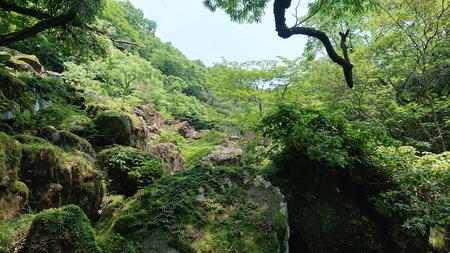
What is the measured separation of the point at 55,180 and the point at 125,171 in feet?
5.92

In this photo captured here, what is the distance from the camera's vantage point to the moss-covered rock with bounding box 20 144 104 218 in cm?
386

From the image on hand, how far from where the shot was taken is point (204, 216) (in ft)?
10.1

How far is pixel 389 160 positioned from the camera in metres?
4.35

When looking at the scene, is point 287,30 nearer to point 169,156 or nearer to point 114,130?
point 114,130

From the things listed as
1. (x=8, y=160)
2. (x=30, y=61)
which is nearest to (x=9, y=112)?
(x=8, y=160)

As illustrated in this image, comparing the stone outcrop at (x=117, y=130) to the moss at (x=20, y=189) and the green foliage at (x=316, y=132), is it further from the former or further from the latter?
the green foliage at (x=316, y=132)

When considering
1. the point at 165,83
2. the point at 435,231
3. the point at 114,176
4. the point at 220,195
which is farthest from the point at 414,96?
the point at 165,83

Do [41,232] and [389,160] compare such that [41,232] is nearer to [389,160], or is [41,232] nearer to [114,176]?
[114,176]

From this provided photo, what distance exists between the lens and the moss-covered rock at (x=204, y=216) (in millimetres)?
2727

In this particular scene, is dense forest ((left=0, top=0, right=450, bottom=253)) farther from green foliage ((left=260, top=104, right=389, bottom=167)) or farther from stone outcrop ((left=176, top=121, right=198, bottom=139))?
stone outcrop ((left=176, top=121, right=198, bottom=139))

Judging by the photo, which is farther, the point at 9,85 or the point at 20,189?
the point at 9,85

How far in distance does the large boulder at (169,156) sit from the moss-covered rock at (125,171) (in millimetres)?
3202

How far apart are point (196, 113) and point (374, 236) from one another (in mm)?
16489

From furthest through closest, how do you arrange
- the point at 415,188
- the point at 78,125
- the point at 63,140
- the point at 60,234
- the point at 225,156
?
the point at 225,156 < the point at 78,125 < the point at 63,140 < the point at 415,188 < the point at 60,234
